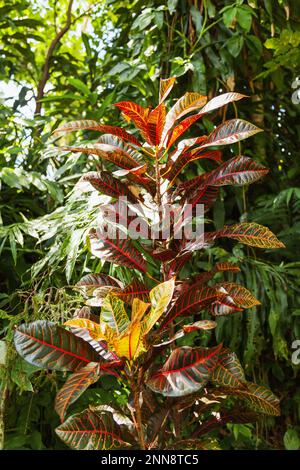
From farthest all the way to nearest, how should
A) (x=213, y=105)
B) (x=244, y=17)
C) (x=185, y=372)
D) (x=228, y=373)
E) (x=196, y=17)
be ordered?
(x=196, y=17) → (x=244, y=17) → (x=213, y=105) → (x=228, y=373) → (x=185, y=372)

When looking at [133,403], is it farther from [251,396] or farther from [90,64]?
[90,64]

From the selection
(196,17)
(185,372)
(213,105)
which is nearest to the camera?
(185,372)

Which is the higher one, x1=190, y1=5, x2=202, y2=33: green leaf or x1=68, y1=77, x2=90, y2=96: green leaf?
x1=190, y1=5, x2=202, y2=33: green leaf

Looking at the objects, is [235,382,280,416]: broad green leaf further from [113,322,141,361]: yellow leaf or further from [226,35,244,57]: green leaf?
[226,35,244,57]: green leaf

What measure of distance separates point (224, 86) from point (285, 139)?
379 millimetres

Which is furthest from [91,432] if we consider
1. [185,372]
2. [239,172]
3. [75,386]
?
[239,172]

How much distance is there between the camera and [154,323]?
1010 mm

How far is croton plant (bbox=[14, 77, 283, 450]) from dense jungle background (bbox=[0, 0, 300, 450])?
0.32 m

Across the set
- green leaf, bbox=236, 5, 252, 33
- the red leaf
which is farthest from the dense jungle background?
the red leaf

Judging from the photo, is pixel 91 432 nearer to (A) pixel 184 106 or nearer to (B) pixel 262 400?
(B) pixel 262 400

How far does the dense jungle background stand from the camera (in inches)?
65.7

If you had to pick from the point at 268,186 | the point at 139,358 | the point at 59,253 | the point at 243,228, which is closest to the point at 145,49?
the point at 268,186

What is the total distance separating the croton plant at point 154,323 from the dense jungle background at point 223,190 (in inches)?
12.5

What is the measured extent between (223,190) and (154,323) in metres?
1.15
